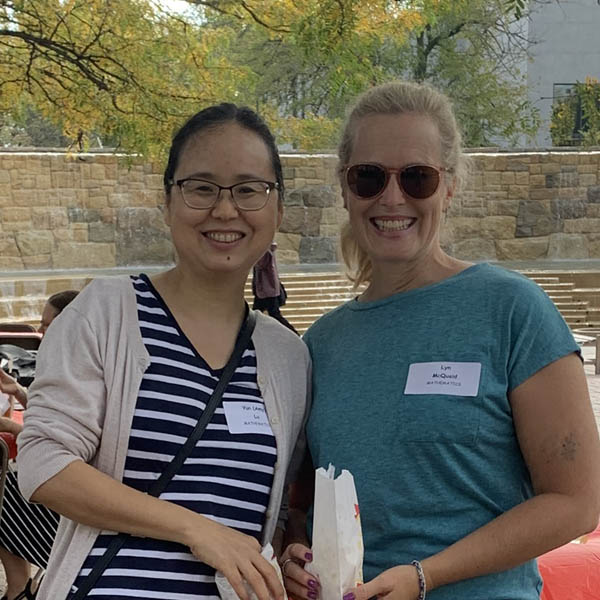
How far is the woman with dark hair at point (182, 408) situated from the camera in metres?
1.62

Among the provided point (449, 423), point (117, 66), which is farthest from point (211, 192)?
point (117, 66)

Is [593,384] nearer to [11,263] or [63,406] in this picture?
[63,406]

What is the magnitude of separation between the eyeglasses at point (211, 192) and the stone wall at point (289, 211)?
597 inches

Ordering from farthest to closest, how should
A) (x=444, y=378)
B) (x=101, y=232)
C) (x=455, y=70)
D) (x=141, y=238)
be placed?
(x=455, y=70)
(x=141, y=238)
(x=101, y=232)
(x=444, y=378)

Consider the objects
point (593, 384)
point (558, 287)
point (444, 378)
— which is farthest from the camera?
point (558, 287)

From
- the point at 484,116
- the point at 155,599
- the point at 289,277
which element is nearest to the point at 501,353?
the point at 155,599

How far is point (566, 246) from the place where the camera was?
2203cm

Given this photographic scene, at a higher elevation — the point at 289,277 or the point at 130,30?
the point at 130,30

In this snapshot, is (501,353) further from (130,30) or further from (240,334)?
(130,30)

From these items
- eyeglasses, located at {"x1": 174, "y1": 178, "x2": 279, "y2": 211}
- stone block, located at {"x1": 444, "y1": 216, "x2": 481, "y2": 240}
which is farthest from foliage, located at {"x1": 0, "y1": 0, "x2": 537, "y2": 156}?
stone block, located at {"x1": 444, "y1": 216, "x2": 481, "y2": 240}

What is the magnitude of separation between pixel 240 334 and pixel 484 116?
25.3 meters

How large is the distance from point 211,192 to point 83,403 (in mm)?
466

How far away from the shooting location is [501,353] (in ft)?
5.52

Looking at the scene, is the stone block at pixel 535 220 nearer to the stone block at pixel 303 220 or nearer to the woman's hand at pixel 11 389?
the stone block at pixel 303 220
